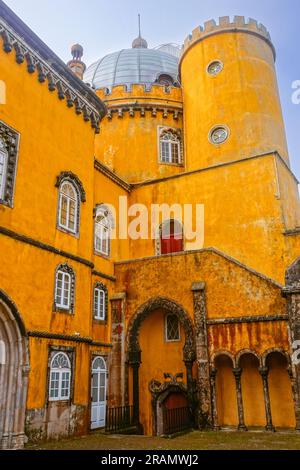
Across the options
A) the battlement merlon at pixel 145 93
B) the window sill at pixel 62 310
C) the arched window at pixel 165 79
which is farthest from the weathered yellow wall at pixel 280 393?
the arched window at pixel 165 79

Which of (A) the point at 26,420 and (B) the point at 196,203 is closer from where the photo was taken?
(A) the point at 26,420

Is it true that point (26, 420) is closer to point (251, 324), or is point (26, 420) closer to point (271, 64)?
point (251, 324)

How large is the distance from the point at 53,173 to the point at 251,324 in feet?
28.2

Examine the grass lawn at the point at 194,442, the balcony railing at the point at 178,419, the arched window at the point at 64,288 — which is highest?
the arched window at the point at 64,288

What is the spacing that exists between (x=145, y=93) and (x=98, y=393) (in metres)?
17.1

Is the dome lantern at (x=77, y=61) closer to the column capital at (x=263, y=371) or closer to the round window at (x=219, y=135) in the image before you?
the round window at (x=219, y=135)

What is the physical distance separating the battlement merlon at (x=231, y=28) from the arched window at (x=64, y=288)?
53.2 ft

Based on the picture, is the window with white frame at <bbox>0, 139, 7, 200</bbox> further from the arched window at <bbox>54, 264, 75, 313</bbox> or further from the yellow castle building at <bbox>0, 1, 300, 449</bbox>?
the arched window at <bbox>54, 264, 75, 313</bbox>

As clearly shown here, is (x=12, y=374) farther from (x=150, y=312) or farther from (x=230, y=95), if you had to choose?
(x=230, y=95)

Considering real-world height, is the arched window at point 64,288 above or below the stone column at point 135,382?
above

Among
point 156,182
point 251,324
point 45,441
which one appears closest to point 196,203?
point 156,182

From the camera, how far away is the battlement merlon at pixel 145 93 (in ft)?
82.7

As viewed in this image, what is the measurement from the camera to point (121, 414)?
15.9 meters

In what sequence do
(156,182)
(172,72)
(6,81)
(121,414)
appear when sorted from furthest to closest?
(172,72), (156,182), (121,414), (6,81)
